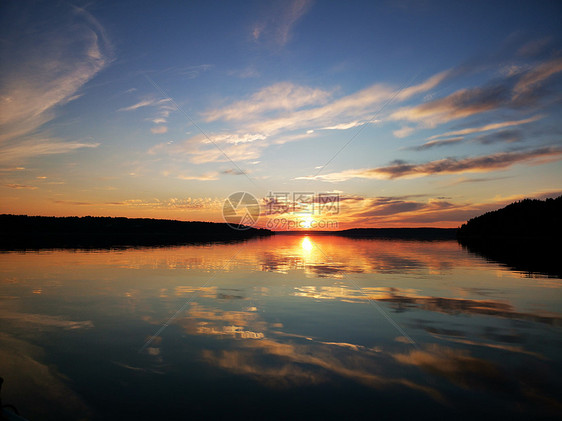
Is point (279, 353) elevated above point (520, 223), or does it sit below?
below

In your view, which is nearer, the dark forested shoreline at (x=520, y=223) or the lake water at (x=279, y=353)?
the lake water at (x=279, y=353)

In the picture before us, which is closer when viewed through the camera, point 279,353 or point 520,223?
point 279,353

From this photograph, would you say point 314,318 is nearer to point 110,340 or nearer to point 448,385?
point 448,385

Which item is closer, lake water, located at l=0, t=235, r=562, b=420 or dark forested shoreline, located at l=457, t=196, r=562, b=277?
lake water, located at l=0, t=235, r=562, b=420

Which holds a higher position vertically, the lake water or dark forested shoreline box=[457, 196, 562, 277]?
dark forested shoreline box=[457, 196, 562, 277]

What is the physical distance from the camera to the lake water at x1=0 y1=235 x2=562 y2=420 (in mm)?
7125

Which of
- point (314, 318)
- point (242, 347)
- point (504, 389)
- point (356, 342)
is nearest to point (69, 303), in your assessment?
point (242, 347)

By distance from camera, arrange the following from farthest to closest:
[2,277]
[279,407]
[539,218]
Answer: [539,218], [2,277], [279,407]

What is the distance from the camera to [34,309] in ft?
49.5

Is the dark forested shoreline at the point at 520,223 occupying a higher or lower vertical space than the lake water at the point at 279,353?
higher

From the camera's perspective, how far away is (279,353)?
393 inches

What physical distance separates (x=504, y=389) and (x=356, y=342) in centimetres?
418

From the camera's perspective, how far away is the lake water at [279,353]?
712 centimetres

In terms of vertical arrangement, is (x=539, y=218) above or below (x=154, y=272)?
above
